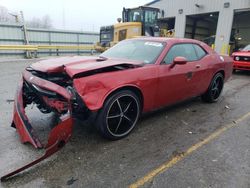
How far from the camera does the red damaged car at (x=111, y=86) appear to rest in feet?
9.45

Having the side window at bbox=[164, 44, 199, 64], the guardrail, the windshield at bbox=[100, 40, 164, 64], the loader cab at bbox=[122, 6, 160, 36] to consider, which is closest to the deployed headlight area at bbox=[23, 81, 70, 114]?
the windshield at bbox=[100, 40, 164, 64]

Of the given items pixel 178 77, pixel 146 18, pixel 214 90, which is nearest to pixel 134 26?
pixel 146 18

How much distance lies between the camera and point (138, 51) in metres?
4.18

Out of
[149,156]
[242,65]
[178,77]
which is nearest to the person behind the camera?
[149,156]

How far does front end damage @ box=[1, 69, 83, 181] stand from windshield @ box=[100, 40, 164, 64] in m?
1.40

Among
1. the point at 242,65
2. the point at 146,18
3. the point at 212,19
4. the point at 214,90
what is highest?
the point at 212,19

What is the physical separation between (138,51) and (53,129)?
2.25 m

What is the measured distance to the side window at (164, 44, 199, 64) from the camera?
4.04 meters

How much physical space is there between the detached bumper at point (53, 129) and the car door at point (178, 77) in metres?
1.67

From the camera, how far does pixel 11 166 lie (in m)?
2.69

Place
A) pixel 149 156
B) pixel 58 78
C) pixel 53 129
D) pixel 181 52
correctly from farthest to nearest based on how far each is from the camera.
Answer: pixel 181 52
pixel 58 78
pixel 149 156
pixel 53 129

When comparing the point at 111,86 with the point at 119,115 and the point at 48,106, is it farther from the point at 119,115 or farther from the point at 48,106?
the point at 48,106

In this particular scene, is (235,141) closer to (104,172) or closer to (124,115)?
(124,115)

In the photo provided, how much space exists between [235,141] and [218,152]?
538mm
